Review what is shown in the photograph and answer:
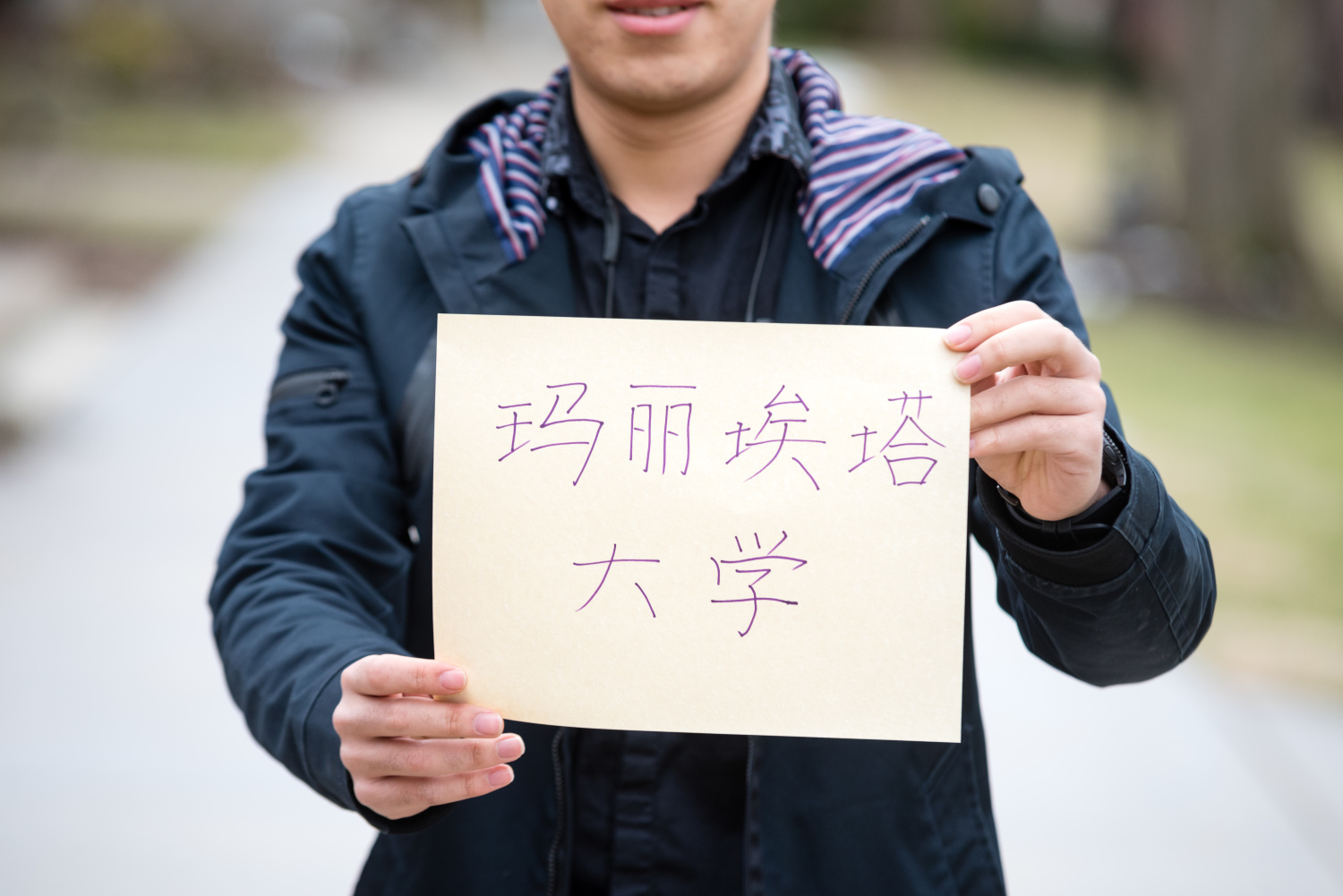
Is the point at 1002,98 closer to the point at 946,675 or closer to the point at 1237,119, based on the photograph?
the point at 1237,119

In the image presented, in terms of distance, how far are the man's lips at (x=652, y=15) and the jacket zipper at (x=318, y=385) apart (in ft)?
1.69

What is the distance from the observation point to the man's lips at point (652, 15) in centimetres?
143

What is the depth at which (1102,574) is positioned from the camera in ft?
4.20

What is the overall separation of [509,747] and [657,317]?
1.81 feet

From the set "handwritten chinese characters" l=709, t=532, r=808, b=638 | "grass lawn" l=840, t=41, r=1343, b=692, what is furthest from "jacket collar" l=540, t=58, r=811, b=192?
"grass lawn" l=840, t=41, r=1343, b=692

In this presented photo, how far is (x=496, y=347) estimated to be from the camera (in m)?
1.29

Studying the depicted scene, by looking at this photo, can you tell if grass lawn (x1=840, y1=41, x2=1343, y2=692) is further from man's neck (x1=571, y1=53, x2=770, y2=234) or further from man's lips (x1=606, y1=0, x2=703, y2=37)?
man's lips (x1=606, y1=0, x2=703, y2=37)

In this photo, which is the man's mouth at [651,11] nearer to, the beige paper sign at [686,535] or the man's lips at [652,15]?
the man's lips at [652,15]

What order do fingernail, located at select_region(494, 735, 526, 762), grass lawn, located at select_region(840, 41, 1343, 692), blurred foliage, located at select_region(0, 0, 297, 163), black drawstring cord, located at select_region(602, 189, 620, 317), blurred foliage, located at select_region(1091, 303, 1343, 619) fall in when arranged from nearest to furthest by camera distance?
fingernail, located at select_region(494, 735, 526, 762) → black drawstring cord, located at select_region(602, 189, 620, 317) → grass lawn, located at select_region(840, 41, 1343, 692) → blurred foliage, located at select_region(1091, 303, 1343, 619) → blurred foliage, located at select_region(0, 0, 297, 163)

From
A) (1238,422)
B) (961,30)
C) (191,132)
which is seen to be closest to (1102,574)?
(1238,422)

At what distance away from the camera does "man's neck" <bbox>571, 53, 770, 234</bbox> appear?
61.7 inches

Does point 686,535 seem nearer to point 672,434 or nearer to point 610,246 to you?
point 672,434

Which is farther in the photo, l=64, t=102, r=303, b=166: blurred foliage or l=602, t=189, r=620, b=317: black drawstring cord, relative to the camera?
l=64, t=102, r=303, b=166: blurred foliage

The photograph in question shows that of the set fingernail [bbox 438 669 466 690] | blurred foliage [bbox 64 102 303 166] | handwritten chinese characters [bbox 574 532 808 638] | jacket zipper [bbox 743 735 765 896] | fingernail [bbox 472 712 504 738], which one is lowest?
jacket zipper [bbox 743 735 765 896]
